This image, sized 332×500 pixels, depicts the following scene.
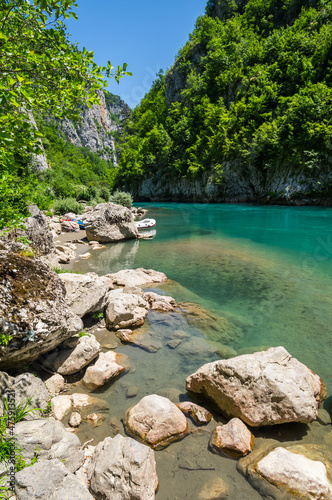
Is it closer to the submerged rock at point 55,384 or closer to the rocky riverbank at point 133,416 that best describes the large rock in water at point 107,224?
the rocky riverbank at point 133,416

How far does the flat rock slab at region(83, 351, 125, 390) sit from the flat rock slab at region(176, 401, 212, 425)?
1402 millimetres

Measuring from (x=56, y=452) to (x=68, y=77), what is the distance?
5.74 m

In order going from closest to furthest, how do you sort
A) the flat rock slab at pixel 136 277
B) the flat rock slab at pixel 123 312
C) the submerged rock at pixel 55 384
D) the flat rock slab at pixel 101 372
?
the submerged rock at pixel 55 384
the flat rock slab at pixel 101 372
the flat rock slab at pixel 123 312
the flat rock slab at pixel 136 277

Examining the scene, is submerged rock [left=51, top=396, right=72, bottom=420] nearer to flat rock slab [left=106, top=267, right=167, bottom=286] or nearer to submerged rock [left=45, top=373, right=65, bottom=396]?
submerged rock [left=45, top=373, right=65, bottom=396]

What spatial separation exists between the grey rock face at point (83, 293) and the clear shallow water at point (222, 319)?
89 cm

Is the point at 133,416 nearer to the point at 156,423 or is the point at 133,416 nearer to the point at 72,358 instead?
the point at 156,423

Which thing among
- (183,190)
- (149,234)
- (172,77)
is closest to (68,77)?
(149,234)

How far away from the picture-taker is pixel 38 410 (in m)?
3.50

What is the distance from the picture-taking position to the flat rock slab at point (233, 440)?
3.30 metres

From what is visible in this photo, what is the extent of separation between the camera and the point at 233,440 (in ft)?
11.0

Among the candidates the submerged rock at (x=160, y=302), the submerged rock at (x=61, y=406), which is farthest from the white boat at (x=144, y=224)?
the submerged rock at (x=61, y=406)

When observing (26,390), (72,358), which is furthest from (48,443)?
(72,358)

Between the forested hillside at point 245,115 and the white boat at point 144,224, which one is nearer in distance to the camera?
the white boat at point 144,224

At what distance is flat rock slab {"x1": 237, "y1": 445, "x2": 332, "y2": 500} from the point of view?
9.11 ft
